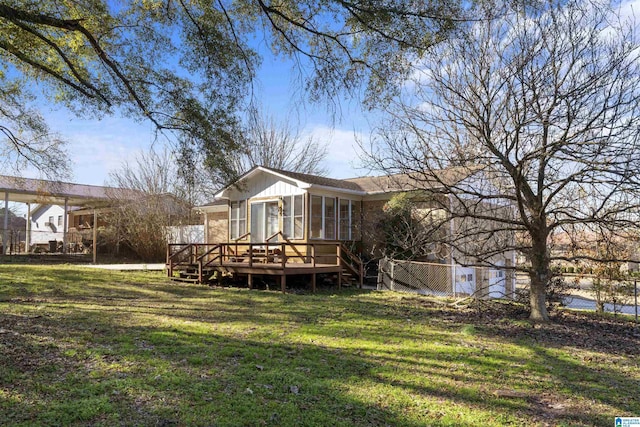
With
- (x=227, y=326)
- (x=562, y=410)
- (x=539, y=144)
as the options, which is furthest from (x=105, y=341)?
(x=539, y=144)

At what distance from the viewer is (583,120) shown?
6895 mm

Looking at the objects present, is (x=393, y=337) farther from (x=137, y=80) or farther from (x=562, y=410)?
(x=137, y=80)

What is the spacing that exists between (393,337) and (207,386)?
3.30m

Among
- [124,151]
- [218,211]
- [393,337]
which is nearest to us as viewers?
[393,337]

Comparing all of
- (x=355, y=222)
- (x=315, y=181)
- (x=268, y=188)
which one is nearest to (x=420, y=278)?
(x=355, y=222)

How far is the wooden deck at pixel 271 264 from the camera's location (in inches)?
495

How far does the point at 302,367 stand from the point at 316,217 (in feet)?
33.9

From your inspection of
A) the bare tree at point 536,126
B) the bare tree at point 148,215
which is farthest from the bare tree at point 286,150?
the bare tree at point 536,126

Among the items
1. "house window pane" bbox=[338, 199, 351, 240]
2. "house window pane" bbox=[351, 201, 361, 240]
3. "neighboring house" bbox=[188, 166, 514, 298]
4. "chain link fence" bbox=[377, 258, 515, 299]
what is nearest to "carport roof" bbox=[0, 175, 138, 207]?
"neighboring house" bbox=[188, 166, 514, 298]

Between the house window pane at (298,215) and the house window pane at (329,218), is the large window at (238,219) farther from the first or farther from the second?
the house window pane at (329,218)

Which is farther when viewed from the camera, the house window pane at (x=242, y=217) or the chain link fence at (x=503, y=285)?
the house window pane at (x=242, y=217)

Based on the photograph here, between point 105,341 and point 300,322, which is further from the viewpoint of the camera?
point 300,322

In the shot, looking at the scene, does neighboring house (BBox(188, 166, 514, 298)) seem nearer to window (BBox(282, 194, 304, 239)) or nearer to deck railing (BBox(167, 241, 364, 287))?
window (BBox(282, 194, 304, 239))

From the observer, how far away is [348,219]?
635 inches
